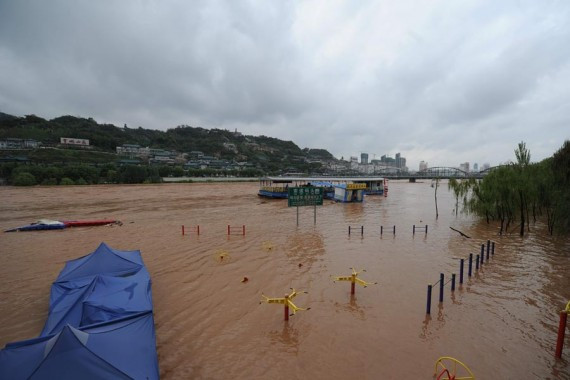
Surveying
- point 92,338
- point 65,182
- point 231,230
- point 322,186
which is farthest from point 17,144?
point 92,338

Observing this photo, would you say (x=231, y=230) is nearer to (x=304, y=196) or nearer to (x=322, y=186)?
(x=304, y=196)

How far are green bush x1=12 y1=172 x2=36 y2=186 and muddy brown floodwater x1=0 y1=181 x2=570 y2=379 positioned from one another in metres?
54.0

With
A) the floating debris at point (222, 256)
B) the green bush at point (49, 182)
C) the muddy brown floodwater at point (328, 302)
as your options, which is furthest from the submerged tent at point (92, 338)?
the green bush at point (49, 182)

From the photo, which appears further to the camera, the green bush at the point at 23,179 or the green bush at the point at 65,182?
the green bush at the point at 65,182

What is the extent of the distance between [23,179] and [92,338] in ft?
259

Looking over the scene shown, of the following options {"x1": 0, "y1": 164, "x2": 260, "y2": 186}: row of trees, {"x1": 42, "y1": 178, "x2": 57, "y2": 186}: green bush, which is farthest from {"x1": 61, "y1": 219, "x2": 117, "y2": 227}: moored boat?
{"x1": 42, "y1": 178, "x2": 57, "y2": 186}: green bush

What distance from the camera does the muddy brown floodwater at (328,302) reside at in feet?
24.1

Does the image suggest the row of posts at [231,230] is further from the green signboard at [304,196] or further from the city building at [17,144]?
the city building at [17,144]

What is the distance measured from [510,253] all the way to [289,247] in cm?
1384

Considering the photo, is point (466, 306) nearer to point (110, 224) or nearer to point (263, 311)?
point (263, 311)

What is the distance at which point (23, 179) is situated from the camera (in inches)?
2446

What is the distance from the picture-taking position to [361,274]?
44.2 ft

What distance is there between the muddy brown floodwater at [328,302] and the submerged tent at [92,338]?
1.19 meters

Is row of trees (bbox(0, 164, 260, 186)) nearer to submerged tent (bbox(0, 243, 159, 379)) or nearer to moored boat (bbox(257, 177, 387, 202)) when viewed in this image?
moored boat (bbox(257, 177, 387, 202))
